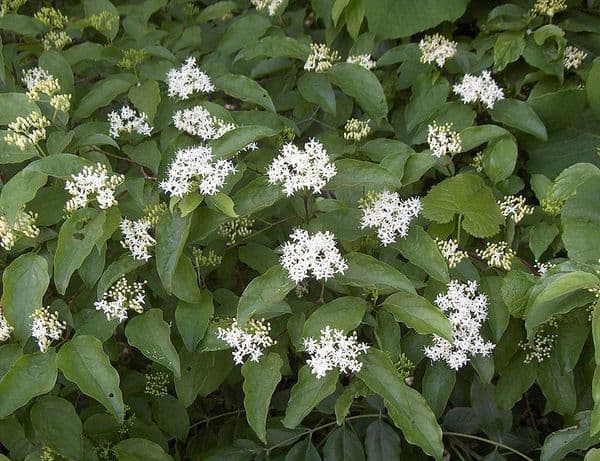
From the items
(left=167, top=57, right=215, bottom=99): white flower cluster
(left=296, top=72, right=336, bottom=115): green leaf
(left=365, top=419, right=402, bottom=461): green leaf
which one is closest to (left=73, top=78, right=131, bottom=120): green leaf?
(left=167, top=57, right=215, bottom=99): white flower cluster

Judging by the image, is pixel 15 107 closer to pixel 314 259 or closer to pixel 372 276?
pixel 314 259

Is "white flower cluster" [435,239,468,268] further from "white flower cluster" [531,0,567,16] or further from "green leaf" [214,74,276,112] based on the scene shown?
"white flower cluster" [531,0,567,16]

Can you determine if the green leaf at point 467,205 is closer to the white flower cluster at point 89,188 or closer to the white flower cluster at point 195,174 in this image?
the white flower cluster at point 195,174

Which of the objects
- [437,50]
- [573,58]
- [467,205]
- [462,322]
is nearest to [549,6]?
[573,58]

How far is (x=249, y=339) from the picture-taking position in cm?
164

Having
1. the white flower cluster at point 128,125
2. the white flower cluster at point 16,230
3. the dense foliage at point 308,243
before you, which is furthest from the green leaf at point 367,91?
the white flower cluster at point 16,230

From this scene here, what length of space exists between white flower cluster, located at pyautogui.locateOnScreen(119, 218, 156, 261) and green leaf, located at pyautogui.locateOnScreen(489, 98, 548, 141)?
112cm

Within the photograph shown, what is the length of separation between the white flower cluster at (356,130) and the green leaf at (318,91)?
82 mm

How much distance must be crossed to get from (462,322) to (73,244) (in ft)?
3.15

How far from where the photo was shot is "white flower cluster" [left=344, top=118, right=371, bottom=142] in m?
2.09

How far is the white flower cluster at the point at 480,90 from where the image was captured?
2143 millimetres

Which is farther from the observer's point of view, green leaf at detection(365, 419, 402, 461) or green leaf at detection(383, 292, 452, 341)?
green leaf at detection(365, 419, 402, 461)

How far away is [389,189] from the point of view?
1.75 metres

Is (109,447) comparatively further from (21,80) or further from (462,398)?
(21,80)
